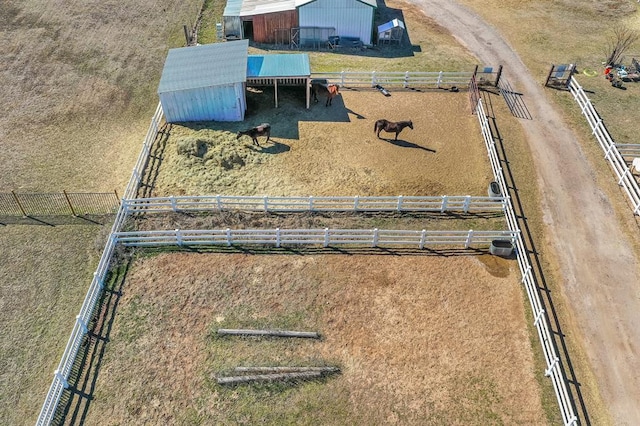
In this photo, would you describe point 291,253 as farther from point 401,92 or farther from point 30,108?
point 30,108

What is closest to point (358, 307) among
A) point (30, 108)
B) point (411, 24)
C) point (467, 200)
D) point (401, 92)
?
point (467, 200)

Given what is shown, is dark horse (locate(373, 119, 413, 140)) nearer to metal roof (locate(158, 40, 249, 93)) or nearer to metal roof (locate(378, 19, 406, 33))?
metal roof (locate(158, 40, 249, 93))

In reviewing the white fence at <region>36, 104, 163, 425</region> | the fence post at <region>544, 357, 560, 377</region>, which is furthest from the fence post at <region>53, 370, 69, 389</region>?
the fence post at <region>544, 357, 560, 377</region>

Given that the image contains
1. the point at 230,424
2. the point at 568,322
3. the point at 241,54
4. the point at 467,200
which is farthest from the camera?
the point at 241,54

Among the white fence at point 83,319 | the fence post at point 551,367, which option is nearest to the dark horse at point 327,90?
the white fence at point 83,319

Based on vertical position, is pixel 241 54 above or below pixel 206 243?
above

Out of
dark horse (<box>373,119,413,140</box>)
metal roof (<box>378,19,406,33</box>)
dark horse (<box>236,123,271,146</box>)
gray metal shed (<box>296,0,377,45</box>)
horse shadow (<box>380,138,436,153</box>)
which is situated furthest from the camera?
metal roof (<box>378,19,406,33</box>)
